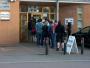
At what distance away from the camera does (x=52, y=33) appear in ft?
87.6

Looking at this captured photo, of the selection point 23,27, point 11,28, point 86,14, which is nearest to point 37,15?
point 23,27

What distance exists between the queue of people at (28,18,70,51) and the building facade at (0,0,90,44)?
5.70ft

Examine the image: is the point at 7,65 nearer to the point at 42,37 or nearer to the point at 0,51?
the point at 0,51

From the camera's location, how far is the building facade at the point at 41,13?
28.4m

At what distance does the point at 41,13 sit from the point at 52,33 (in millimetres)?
6697

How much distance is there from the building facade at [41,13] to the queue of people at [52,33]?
1737 millimetres

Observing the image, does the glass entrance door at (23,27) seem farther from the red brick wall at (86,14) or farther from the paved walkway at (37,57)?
the red brick wall at (86,14)

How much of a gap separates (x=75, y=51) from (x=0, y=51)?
459 centimetres

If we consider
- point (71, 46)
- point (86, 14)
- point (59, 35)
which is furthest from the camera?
point (86, 14)

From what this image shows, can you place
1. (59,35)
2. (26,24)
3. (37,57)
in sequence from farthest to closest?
(26,24) → (59,35) → (37,57)

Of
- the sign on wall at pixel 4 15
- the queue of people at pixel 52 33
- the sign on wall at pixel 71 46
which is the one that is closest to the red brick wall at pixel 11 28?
the sign on wall at pixel 4 15

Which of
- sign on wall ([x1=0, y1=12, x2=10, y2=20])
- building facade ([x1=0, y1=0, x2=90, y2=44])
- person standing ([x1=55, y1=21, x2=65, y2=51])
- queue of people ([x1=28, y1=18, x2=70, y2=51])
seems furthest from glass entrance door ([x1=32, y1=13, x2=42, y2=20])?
person standing ([x1=55, y1=21, x2=65, y2=51])

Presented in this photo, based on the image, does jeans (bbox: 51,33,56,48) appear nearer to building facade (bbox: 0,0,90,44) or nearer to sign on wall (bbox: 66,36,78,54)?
sign on wall (bbox: 66,36,78,54)

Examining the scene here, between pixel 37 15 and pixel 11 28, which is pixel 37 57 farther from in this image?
pixel 37 15
